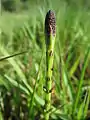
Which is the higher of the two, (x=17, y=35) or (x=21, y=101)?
(x=17, y=35)

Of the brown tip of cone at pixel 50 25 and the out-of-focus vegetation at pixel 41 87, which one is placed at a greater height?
the brown tip of cone at pixel 50 25

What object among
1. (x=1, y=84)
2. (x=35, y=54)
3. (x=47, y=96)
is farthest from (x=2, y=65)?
(x=47, y=96)

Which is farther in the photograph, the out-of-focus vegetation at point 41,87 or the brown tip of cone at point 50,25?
the out-of-focus vegetation at point 41,87

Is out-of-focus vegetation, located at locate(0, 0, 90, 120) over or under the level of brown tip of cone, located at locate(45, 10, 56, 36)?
under

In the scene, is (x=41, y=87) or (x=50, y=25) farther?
(x=41, y=87)

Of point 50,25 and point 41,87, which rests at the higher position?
point 50,25

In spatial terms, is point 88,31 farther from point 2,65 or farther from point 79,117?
point 79,117

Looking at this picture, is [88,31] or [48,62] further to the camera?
[88,31]

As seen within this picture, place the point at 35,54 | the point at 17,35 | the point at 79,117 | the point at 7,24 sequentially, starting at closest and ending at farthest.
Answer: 1. the point at 79,117
2. the point at 35,54
3. the point at 17,35
4. the point at 7,24

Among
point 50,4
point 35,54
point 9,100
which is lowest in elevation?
point 9,100

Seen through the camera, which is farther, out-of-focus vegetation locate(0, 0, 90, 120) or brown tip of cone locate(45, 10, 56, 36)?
out-of-focus vegetation locate(0, 0, 90, 120)

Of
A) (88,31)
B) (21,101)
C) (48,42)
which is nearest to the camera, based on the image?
(48,42)
